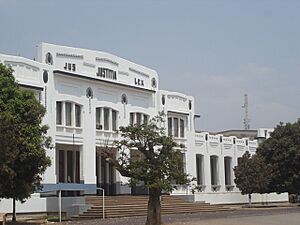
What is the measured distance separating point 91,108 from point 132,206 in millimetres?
8102

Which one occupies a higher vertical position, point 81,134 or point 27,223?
point 81,134

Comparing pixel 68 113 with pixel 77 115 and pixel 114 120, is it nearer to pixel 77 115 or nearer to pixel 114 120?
pixel 77 115

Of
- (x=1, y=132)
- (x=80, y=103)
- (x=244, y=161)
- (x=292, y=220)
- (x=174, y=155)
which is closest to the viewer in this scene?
(x=1, y=132)

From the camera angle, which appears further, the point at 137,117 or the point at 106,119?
the point at 137,117

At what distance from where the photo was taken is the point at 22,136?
96.9 ft

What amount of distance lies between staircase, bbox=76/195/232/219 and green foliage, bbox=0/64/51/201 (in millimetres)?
9984

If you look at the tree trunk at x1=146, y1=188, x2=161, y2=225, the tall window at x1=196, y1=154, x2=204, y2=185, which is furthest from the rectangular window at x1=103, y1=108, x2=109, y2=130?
the tree trunk at x1=146, y1=188, x2=161, y2=225

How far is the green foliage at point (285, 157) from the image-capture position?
57406 millimetres

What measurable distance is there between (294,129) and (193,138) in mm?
9560

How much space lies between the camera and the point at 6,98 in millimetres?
29891

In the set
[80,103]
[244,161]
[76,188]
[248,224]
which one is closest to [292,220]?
[248,224]

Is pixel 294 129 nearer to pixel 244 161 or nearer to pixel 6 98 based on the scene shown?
pixel 244 161

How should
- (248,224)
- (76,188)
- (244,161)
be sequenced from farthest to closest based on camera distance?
1. (244,161)
2. (76,188)
3. (248,224)

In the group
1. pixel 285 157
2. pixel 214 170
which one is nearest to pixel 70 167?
pixel 214 170
